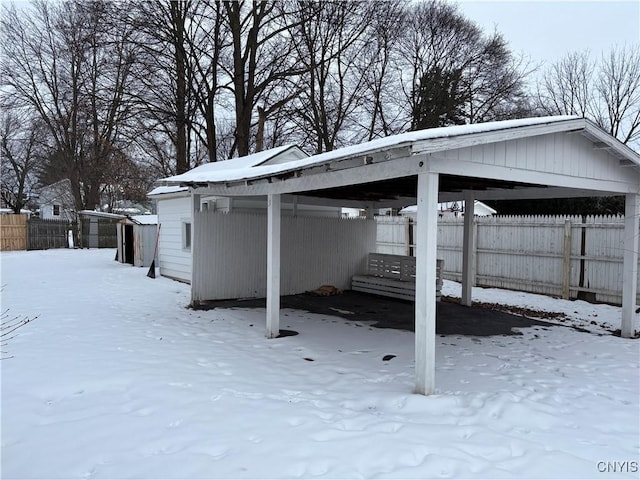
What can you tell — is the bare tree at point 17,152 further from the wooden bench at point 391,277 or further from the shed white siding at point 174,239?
the wooden bench at point 391,277

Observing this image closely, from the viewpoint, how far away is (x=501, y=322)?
765cm

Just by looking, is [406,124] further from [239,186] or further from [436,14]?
[239,186]

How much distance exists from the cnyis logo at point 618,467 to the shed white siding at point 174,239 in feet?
34.5

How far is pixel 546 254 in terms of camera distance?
10250mm

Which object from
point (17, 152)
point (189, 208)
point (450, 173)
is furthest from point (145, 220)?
point (17, 152)

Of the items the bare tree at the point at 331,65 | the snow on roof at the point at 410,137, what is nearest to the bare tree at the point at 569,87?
the bare tree at the point at 331,65

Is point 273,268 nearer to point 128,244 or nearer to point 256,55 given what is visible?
point 128,244

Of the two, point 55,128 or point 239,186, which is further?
point 55,128

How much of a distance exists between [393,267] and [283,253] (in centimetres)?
272

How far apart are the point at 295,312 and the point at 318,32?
12950 mm

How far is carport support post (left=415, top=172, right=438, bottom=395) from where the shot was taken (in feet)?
13.7

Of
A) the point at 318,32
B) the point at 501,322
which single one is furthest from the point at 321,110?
the point at 501,322

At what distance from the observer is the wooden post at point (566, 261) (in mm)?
9734

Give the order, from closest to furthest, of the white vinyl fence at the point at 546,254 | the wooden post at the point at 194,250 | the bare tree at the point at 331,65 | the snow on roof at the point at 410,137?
the snow on roof at the point at 410,137
the wooden post at the point at 194,250
the white vinyl fence at the point at 546,254
the bare tree at the point at 331,65
